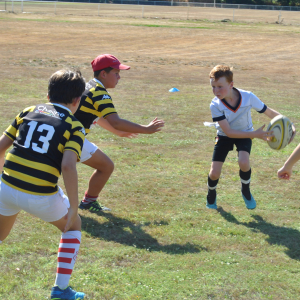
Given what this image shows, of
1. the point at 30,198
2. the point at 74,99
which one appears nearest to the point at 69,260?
the point at 30,198

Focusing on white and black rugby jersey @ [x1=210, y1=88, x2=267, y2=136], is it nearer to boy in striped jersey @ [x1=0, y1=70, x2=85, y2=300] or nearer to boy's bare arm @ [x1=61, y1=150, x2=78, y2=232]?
boy in striped jersey @ [x1=0, y1=70, x2=85, y2=300]

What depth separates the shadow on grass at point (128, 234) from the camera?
4.49 m

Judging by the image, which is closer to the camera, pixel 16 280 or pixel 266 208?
pixel 16 280

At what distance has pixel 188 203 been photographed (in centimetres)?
579

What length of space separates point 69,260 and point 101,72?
2530 mm

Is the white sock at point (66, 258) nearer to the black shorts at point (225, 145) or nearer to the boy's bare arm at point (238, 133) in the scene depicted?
the boy's bare arm at point (238, 133)

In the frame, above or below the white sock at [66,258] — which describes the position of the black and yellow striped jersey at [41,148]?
above

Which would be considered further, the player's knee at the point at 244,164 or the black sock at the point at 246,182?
the black sock at the point at 246,182

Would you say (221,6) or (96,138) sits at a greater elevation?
(221,6)

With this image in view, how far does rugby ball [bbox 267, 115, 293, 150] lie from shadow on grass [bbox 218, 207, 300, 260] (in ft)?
3.20

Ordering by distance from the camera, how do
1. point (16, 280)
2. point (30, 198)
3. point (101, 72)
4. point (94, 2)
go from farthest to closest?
point (94, 2), point (101, 72), point (16, 280), point (30, 198)

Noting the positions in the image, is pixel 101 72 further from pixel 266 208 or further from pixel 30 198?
pixel 266 208

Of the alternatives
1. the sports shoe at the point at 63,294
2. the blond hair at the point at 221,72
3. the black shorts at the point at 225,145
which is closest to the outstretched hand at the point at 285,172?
the black shorts at the point at 225,145

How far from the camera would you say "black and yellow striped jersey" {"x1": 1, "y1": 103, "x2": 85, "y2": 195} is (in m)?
3.07
